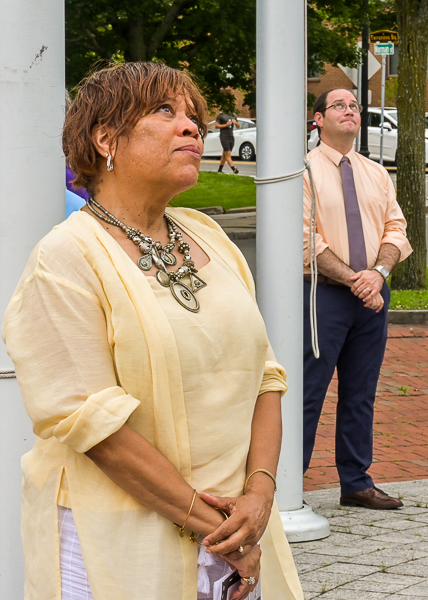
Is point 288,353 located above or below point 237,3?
below

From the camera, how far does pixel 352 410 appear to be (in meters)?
4.64

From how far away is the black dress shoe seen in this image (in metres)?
4.52

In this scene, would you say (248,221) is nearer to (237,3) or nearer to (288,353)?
(237,3)


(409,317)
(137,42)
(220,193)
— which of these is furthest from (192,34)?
(409,317)

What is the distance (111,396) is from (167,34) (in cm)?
1744

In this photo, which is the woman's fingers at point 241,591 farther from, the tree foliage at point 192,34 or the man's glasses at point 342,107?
the tree foliage at point 192,34

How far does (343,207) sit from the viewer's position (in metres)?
4.49

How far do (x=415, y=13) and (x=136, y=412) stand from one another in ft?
33.1

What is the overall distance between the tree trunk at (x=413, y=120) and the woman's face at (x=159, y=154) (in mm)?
9272

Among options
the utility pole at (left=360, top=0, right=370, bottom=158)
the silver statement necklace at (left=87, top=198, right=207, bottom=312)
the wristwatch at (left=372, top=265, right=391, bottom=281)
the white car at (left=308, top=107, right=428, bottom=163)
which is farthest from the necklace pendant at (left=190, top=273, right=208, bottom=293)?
the white car at (left=308, top=107, right=428, bottom=163)

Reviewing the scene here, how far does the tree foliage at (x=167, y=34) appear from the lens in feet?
54.3

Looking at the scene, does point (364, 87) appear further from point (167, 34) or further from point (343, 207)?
point (343, 207)

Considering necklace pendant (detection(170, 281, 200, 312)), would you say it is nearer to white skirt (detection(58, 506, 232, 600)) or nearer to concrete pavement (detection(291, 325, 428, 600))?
white skirt (detection(58, 506, 232, 600))

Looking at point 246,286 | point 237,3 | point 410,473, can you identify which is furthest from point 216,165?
point 246,286
